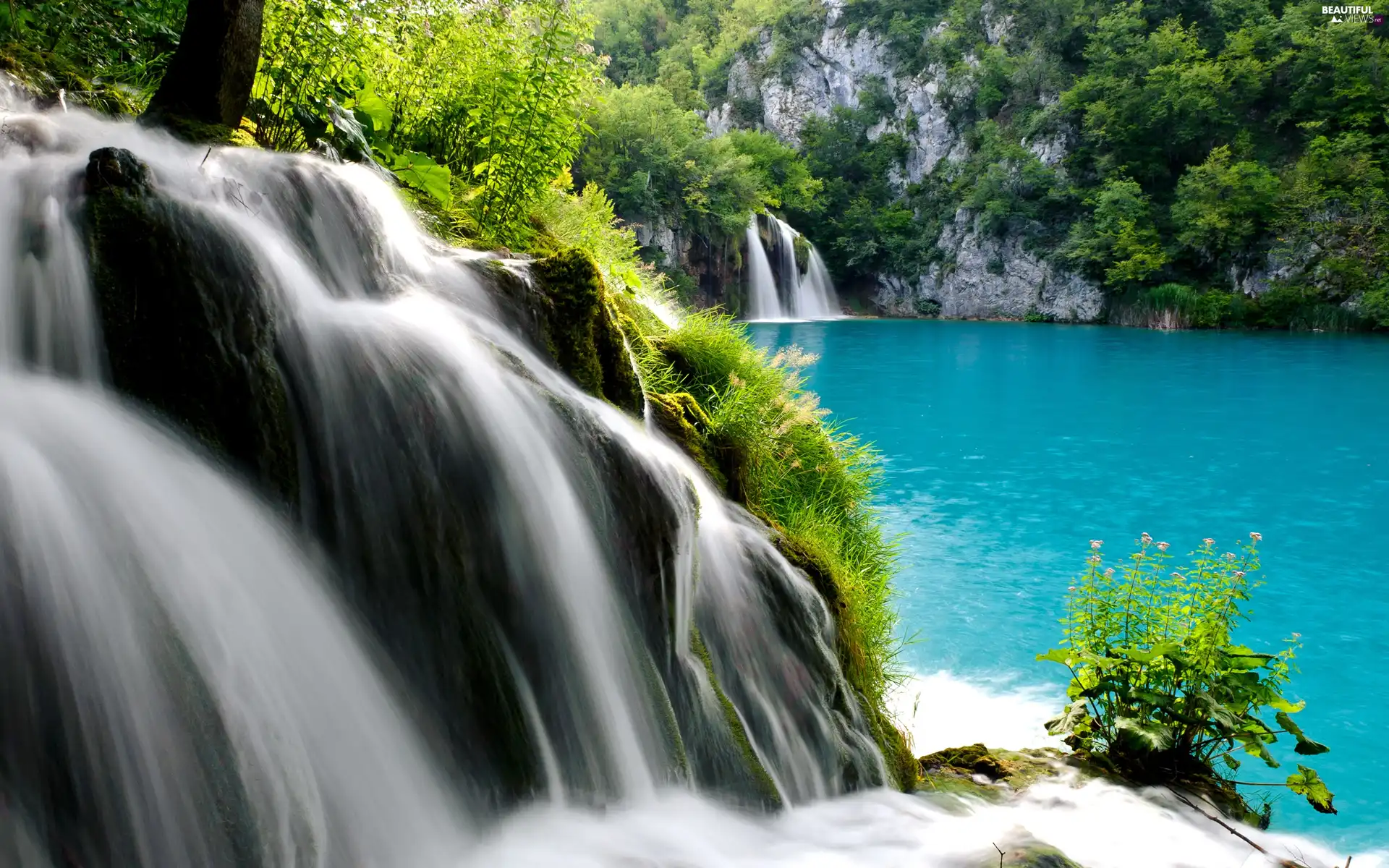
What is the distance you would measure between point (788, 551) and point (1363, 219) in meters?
35.8

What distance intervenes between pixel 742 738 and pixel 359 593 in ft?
4.96

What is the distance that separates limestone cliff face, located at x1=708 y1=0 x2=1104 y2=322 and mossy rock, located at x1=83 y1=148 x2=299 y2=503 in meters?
39.6

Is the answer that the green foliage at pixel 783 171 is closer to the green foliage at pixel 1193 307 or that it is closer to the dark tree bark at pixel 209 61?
the green foliage at pixel 1193 307

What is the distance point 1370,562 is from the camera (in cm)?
794

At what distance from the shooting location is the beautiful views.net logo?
32.5 meters

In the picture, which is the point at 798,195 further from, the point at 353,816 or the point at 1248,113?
the point at 353,816

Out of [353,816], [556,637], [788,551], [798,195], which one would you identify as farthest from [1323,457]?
[798,195]

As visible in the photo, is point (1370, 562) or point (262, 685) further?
point (1370, 562)

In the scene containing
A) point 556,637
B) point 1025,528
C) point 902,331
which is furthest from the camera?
point 902,331

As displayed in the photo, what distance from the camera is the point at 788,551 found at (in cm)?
413

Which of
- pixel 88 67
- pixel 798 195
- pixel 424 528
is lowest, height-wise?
pixel 424 528

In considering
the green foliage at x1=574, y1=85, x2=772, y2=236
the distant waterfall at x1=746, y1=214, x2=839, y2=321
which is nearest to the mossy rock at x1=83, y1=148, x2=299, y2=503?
the green foliage at x1=574, y1=85, x2=772, y2=236

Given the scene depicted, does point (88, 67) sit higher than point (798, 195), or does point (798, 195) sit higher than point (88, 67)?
point (798, 195)

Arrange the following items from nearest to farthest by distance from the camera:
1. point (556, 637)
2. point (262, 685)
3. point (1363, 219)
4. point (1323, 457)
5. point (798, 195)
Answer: point (262, 685) → point (556, 637) → point (1323, 457) → point (1363, 219) → point (798, 195)
